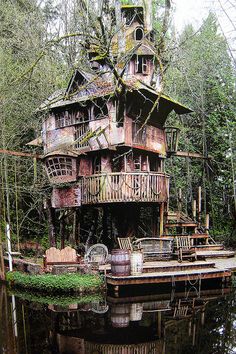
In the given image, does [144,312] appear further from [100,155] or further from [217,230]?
[217,230]

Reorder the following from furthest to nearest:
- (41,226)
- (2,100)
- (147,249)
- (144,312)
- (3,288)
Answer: (41,226)
(147,249)
(2,100)
(3,288)
(144,312)

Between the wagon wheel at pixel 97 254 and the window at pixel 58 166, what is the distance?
13.2 feet

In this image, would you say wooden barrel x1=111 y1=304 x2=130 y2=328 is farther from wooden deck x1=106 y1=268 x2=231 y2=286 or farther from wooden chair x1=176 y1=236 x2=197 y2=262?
wooden chair x1=176 y1=236 x2=197 y2=262

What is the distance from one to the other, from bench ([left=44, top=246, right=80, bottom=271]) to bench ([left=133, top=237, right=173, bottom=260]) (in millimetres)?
3661

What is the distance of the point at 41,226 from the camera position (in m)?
27.9

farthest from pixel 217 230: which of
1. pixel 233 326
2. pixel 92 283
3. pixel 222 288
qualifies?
pixel 233 326

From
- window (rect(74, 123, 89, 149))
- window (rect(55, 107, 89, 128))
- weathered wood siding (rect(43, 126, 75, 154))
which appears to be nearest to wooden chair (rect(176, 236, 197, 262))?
window (rect(74, 123, 89, 149))

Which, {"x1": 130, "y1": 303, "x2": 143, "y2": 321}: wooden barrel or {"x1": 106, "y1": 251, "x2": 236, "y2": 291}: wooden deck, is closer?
{"x1": 130, "y1": 303, "x2": 143, "y2": 321}: wooden barrel

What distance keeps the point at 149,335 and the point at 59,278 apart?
6.08m

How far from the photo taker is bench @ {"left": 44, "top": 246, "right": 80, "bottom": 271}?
17547 millimetres

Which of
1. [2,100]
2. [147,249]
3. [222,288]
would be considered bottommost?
[222,288]

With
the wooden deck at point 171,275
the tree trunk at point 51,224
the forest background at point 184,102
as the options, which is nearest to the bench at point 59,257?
the wooden deck at point 171,275

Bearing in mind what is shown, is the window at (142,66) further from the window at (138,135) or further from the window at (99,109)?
the window at (138,135)

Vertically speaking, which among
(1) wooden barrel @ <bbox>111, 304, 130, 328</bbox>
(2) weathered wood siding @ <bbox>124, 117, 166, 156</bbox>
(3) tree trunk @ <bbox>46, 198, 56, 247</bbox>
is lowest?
(1) wooden barrel @ <bbox>111, 304, 130, 328</bbox>
